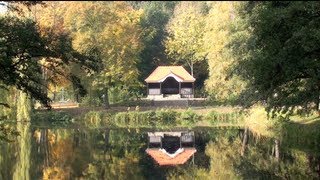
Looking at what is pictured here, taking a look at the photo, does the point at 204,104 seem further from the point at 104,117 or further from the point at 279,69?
the point at 279,69

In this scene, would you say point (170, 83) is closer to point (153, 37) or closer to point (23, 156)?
point (153, 37)

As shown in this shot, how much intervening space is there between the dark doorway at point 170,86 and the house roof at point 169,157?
31.0 meters

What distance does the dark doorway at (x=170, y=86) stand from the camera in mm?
56781

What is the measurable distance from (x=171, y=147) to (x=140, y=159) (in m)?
4.72

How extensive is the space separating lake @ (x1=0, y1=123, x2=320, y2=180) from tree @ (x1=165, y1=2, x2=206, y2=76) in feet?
85.6

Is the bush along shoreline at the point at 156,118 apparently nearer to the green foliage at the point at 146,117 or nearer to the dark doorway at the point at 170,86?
the green foliage at the point at 146,117

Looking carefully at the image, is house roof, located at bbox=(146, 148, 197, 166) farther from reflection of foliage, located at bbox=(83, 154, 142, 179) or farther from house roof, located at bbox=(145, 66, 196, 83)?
house roof, located at bbox=(145, 66, 196, 83)

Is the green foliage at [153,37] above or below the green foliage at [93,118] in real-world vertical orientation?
above

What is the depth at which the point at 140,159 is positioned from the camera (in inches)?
880

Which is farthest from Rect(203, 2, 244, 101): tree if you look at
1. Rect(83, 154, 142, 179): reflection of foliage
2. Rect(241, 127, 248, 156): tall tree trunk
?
Rect(83, 154, 142, 179): reflection of foliage

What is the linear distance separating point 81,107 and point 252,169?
30.8 metres

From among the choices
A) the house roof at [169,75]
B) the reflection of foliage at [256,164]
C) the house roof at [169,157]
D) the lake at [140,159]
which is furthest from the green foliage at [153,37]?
Answer: the reflection of foliage at [256,164]

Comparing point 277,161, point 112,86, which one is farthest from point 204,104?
point 277,161

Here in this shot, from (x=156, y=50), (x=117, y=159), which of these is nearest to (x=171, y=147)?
(x=117, y=159)
